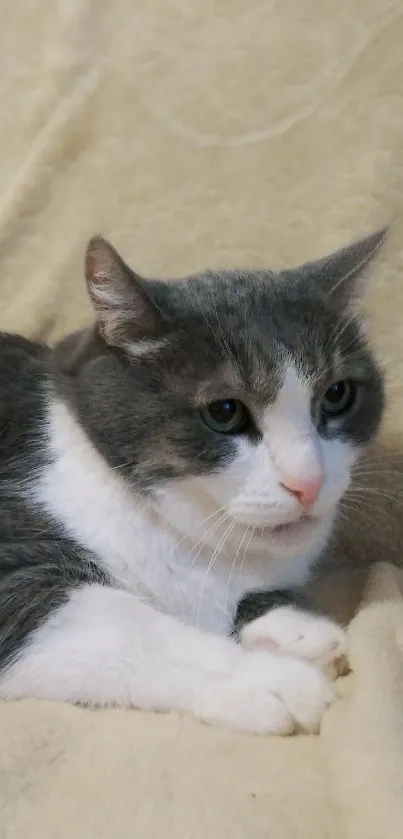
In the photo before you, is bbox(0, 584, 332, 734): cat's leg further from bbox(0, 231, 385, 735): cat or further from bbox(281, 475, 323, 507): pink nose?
bbox(281, 475, 323, 507): pink nose

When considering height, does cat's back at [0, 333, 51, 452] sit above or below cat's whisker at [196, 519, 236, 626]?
above

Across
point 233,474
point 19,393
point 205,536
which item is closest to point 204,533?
point 205,536

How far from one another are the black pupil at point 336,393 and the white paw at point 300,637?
0.90 ft

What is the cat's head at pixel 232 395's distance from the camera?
35.4 inches

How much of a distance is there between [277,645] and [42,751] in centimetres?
30

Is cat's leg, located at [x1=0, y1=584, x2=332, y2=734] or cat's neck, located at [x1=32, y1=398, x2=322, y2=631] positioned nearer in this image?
cat's leg, located at [x1=0, y1=584, x2=332, y2=734]

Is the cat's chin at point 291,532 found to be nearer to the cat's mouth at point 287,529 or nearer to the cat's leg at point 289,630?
the cat's mouth at point 287,529

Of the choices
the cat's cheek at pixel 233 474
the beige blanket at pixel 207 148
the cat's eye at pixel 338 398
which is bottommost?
the cat's cheek at pixel 233 474

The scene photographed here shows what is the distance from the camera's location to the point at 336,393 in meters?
1.01

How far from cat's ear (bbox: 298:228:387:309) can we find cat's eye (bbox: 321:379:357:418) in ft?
0.36

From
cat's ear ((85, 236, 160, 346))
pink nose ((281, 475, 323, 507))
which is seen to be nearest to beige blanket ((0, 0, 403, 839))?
pink nose ((281, 475, 323, 507))

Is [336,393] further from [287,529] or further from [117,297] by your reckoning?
[117,297]

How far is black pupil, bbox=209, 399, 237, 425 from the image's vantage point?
0.93 meters

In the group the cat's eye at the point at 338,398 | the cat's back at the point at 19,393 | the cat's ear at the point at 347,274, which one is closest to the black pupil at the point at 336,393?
the cat's eye at the point at 338,398
